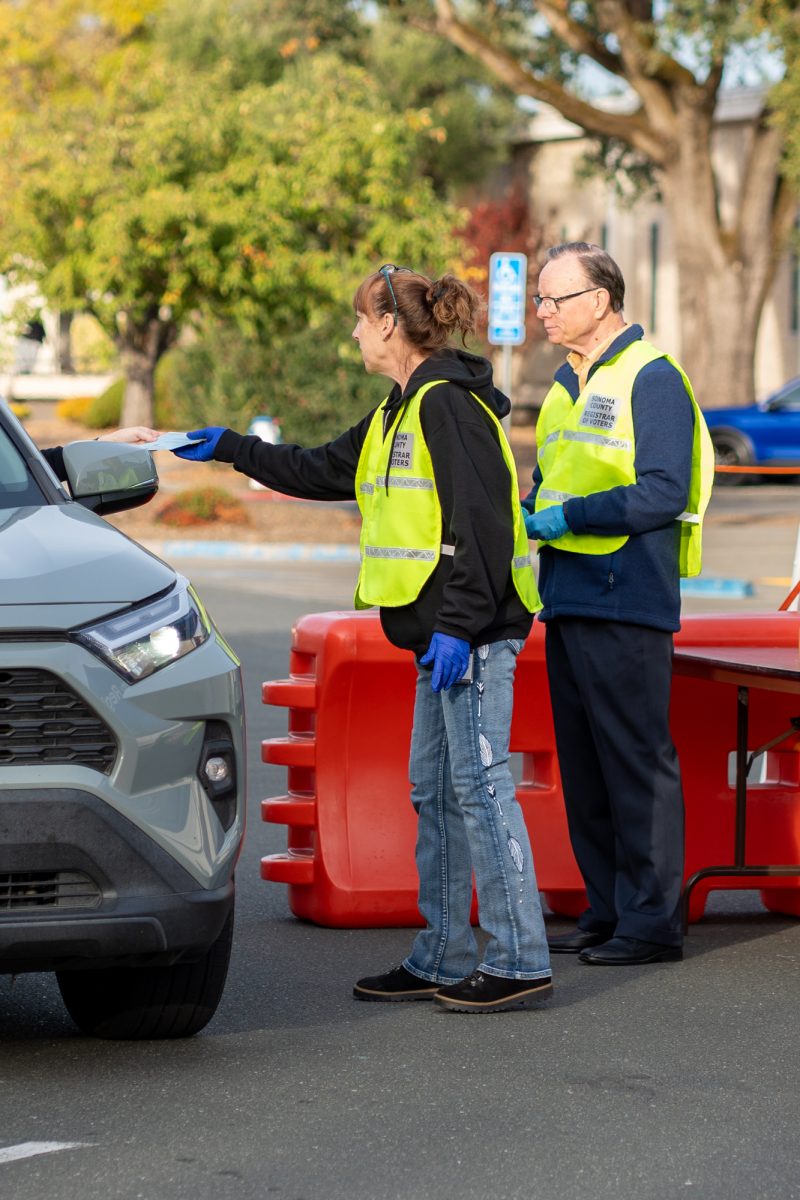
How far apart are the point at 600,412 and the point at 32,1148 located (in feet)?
8.69

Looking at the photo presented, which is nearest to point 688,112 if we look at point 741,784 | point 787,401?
point 787,401

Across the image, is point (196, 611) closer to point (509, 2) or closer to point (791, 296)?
point (509, 2)

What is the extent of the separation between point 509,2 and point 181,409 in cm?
925

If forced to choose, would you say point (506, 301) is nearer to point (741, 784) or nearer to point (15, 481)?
point (741, 784)

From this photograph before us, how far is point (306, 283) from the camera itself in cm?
2959

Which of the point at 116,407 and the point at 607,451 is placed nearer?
the point at 607,451

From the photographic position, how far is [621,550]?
5.68 metres

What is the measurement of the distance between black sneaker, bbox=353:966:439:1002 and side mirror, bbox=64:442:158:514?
4.61 feet

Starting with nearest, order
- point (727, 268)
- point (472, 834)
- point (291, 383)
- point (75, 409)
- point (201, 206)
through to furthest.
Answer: point (472, 834), point (201, 206), point (291, 383), point (727, 268), point (75, 409)

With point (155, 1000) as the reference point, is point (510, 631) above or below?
above

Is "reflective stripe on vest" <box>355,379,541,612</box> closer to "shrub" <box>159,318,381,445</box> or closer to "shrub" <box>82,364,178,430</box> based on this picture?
"shrub" <box>159,318,381,445</box>

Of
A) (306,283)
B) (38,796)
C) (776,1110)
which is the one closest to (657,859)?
(776,1110)

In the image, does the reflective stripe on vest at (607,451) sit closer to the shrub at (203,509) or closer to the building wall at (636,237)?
the shrub at (203,509)

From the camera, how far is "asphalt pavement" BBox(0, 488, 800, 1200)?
3.92m
